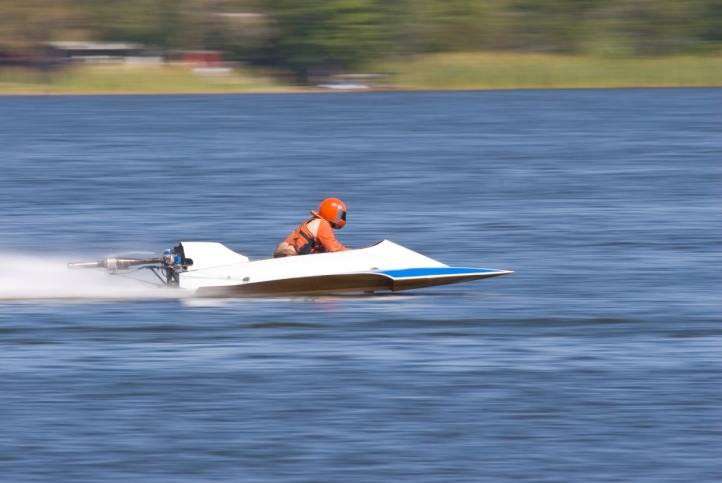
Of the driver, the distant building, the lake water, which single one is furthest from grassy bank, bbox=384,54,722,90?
the driver

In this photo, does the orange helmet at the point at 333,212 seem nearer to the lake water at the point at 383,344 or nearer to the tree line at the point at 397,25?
the lake water at the point at 383,344

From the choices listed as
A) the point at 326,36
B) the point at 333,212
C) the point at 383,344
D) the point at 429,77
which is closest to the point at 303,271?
the point at 333,212

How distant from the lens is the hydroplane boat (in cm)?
1477

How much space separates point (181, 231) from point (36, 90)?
55.5 metres

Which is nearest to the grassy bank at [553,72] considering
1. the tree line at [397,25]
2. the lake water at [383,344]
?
the tree line at [397,25]

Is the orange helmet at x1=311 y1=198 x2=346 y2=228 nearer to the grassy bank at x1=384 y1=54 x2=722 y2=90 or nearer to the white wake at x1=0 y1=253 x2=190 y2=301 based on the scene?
the white wake at x1=0 y1=253 x2=190 y2=301

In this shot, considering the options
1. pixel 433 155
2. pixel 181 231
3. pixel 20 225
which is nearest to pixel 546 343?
pixel 181 231

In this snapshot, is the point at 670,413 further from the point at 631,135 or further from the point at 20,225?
the point at 631,135

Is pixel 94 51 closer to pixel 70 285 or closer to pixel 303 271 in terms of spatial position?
pixel 70 285

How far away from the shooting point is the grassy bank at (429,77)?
73312 mm

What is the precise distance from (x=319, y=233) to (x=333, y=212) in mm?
291

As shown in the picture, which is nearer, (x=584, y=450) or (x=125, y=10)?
(x=584, y=450)

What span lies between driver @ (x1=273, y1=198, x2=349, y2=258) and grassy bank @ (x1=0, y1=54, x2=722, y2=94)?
58413mm

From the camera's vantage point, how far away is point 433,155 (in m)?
37.7
